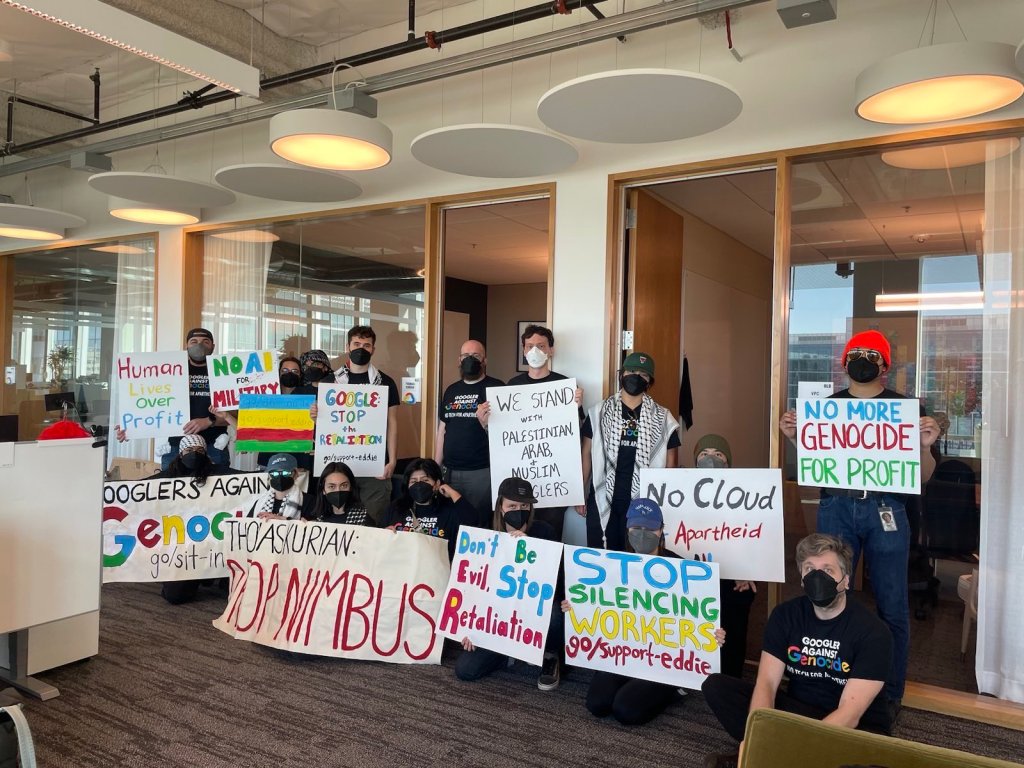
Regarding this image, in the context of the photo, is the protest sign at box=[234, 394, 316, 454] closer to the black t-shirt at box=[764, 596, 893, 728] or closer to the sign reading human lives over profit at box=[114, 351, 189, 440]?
the sign reading human lives over profit at box=[114, 351, 189, 440]

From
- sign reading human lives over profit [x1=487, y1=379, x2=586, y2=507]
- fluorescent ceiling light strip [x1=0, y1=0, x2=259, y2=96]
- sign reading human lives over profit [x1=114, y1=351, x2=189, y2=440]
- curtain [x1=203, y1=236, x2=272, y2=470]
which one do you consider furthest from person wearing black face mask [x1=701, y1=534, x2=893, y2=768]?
curtain [x1=203, y1=236, x2=272, y2=470]

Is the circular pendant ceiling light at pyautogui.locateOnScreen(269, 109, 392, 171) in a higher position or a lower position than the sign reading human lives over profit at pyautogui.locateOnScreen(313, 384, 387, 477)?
higher

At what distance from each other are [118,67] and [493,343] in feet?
19.6

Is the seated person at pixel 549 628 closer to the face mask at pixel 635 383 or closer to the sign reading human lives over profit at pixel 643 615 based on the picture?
the sign reading human lives over profit at pixel 643 615

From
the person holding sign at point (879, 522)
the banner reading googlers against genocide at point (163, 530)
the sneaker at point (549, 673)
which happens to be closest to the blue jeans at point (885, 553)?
the person holding sign at point (879, 522)

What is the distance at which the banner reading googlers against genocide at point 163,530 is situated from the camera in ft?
13.8

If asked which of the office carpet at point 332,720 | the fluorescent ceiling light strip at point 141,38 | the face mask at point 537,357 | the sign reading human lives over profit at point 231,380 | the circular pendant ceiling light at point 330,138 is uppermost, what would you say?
the fluorescent ceiling light strip at point 141,38

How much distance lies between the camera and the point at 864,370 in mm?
3289

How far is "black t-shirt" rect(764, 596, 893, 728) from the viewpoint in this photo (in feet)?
7.86

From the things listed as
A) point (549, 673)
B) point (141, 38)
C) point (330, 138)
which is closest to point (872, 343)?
point (549, 673)

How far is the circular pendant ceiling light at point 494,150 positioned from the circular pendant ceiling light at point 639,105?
0.63ft

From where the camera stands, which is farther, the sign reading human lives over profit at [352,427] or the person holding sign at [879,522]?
the sign reading human lives over profit at [352,427]

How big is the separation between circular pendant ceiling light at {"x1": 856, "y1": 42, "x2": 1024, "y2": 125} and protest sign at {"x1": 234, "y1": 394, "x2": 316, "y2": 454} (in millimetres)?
3476

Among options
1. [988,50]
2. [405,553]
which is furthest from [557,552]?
[988,50]
